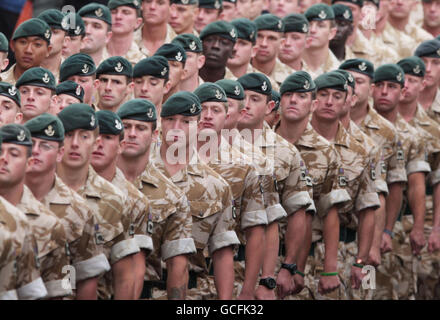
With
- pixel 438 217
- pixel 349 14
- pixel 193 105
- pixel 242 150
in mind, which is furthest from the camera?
pixel 349 14

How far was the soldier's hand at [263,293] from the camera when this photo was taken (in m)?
12.8

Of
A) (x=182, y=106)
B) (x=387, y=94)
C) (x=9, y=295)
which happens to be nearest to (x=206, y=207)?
(x=182, y=106)

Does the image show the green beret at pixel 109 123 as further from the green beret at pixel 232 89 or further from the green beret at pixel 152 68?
the green beret at pixel 152 68

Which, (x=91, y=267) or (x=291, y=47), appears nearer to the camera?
(x=91, y=267)

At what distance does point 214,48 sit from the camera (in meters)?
14.9

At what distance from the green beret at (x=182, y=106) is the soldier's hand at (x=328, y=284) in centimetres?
244

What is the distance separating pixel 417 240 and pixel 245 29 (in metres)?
2.72

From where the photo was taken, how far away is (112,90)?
1345 centimetres

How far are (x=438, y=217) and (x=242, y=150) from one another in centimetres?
359

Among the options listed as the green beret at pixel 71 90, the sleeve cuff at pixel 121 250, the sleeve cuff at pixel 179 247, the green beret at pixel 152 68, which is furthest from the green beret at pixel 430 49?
the sleeve cuff at pixel 121 250

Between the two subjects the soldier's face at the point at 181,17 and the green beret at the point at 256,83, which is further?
the soldier's face at the point at 181,17

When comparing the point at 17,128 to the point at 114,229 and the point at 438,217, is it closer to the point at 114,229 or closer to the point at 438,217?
the point at 114,229

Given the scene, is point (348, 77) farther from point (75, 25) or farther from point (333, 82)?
point (75, 25)

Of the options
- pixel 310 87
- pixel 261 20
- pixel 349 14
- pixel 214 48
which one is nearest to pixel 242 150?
pixel 310 87
